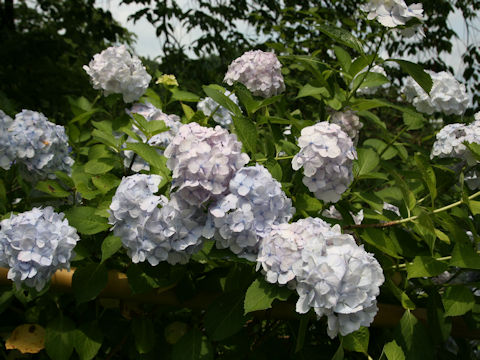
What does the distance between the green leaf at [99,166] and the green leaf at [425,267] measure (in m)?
0.81

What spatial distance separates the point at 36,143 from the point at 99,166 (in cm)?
26

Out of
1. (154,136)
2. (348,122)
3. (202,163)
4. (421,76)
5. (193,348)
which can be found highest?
(421,76)

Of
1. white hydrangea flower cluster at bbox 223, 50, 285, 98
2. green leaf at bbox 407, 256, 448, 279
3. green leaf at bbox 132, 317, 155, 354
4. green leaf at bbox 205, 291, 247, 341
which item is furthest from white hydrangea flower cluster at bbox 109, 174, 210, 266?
white hydrangea flower cluster at bbox 223, 50, 285, 98

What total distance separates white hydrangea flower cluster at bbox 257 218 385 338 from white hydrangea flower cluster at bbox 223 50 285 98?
76 cm

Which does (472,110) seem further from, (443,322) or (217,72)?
(443,322)

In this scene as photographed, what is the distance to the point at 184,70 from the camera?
14.8 feet

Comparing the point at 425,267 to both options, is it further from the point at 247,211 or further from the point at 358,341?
the point at 247,211

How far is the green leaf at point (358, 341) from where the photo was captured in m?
0.96

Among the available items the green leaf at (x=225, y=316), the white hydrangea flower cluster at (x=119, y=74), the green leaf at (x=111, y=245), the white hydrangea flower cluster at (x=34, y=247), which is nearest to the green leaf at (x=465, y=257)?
the green leaf at (x=225, y=316)

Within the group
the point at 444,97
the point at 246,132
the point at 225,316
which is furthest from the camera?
the point at 444,97

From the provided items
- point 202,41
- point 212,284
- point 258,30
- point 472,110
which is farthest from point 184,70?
point 212,284

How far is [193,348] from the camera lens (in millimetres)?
1129

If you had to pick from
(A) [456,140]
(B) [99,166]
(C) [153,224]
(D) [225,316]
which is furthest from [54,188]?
(A) [456,140]

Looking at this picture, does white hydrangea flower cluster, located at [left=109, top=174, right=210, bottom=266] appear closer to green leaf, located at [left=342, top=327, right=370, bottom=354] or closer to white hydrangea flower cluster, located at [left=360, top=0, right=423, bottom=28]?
green leaf, located at [left=342, top=327, right=370, bottom=354]
